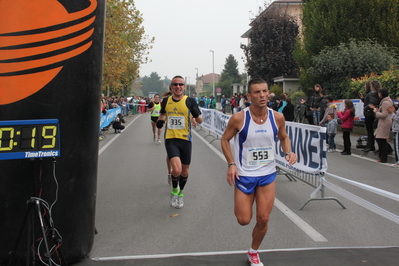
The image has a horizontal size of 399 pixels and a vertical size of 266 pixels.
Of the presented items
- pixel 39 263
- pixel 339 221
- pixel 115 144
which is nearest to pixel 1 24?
pixel 39 263

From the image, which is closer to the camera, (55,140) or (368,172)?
(55,140)

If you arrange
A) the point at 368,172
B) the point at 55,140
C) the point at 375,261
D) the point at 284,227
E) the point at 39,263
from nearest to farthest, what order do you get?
1. the point at 55,140
2. the point at 39,263
3. the point at 375,261
4. the point at 284,227
5. the point at 368,172

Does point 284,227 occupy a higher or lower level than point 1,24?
lower

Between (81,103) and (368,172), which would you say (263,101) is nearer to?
(81,103)

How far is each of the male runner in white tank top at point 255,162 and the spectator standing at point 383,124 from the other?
24.6 ft

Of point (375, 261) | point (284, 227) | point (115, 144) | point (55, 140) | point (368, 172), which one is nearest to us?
point (55, 140)

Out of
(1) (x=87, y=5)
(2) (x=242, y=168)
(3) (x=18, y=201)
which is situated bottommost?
(3) (x=18, y=201)

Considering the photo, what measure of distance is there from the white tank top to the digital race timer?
5.65 feet

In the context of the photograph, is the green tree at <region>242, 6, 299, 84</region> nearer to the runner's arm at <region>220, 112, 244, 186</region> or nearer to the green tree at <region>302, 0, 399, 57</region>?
the green tree at <region>302, 0, 399, 57</region>

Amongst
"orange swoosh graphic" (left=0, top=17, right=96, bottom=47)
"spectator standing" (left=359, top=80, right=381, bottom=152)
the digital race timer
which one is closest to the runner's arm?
the digital race timer

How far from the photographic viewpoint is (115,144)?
52.2 feet

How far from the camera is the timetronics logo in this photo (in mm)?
3664

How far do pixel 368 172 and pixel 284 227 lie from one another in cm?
499

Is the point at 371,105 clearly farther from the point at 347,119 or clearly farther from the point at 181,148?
the point at 181,148
